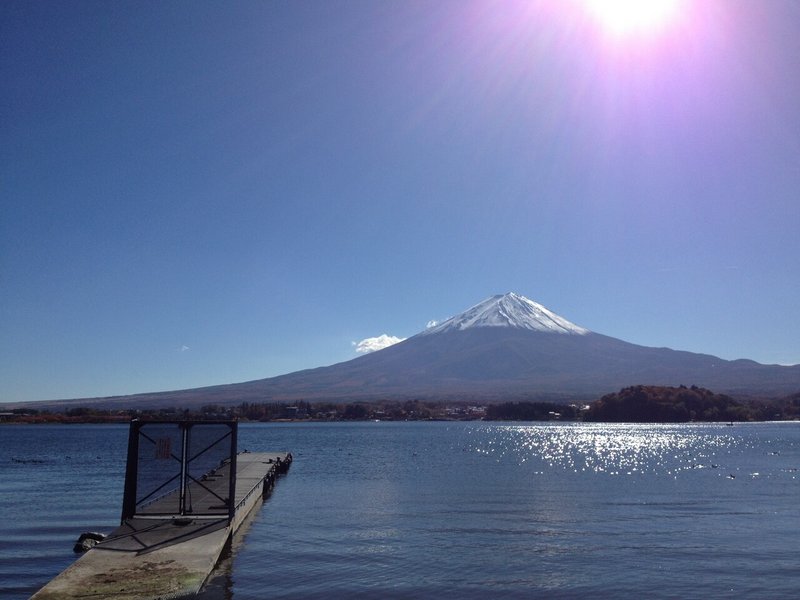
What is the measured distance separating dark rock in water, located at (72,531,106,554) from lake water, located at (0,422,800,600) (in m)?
0.58

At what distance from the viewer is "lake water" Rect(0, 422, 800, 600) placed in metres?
17.3

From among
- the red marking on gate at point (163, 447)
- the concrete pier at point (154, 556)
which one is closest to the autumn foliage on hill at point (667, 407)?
the concrete pier at point (154, 556)

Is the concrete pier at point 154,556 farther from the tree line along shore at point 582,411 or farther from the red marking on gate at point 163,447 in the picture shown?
the tree line along shore at point 582,411

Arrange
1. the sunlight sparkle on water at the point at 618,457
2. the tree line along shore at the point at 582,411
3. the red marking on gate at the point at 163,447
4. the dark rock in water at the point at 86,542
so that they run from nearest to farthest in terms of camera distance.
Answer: the dark rock in water at the point at 86,542 → the red marking on gate at the point at 163,447 → the sunlight sparkle on water at the point at 618,457 → the tree line along shore at the point at 582,411

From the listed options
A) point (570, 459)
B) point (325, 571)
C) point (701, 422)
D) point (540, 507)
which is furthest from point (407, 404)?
point (325, 571)

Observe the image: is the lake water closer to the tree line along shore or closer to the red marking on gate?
the red marking on gate

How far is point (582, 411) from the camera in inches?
6732

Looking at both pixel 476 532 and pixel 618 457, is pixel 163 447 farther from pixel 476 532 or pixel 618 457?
pixel 618 457

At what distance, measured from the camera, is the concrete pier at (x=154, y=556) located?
14.3 metres

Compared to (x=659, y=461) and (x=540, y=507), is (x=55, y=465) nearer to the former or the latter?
(x=540, y=507)

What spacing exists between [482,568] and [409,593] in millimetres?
2931

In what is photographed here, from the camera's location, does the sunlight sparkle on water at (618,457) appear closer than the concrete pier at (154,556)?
No

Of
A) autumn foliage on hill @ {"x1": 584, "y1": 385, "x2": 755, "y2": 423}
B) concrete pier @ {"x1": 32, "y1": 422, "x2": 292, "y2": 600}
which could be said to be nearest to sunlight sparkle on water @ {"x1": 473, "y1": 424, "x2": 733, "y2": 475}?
concrete pier @ {"x1": 32, "y1": 422, "x2": 292, "y2": 600}

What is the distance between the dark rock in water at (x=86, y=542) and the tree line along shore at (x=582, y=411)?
385 ft
